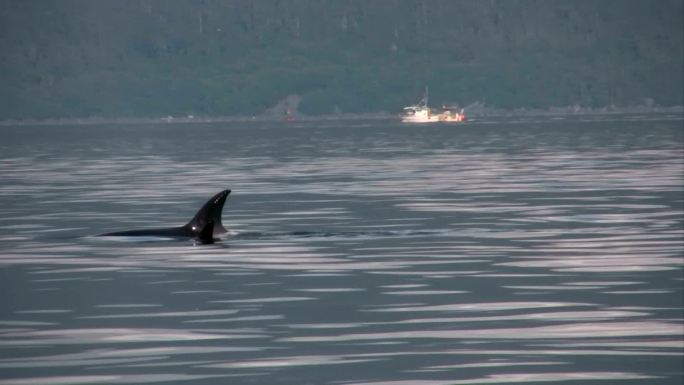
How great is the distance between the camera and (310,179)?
72.4 meters

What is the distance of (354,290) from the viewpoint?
92.6ft

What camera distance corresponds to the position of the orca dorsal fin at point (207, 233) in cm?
3778

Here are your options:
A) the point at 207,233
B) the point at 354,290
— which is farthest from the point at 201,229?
the point at 354,290

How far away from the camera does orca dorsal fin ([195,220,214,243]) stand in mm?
37781

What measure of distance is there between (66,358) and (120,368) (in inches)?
42.8

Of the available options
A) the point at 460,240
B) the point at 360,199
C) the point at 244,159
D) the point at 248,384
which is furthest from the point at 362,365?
the point at 244,159

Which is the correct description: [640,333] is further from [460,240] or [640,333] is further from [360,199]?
[360,199]

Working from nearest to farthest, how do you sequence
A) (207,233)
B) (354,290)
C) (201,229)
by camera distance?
(354,290) < (207,233) < (201,229)

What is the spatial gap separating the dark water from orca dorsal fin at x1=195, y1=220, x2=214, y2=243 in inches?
17.4

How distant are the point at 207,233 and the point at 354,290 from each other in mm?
10194

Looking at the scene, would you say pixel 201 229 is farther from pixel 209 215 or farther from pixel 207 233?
pixel 209 215

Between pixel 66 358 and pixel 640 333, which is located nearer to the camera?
pixel 66 358

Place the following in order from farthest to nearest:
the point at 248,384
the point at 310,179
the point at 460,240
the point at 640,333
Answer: the point at 310,179 → the point at 460,240 → the point at 640,333 → the point at 248,384

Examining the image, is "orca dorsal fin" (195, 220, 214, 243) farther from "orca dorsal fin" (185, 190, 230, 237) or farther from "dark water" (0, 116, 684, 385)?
"dark water" (0, 116, 684, 385)
